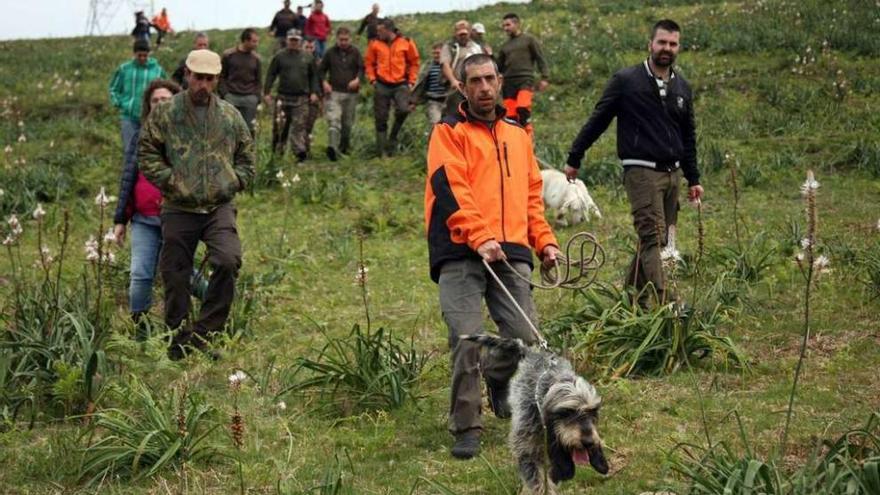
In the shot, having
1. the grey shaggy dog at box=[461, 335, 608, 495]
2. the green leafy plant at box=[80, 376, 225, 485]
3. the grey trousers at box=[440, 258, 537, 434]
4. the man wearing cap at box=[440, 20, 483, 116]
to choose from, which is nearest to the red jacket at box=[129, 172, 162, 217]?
the green leafy plant at box=[80, 376, 225, 485]

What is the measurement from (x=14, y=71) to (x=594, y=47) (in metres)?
13.7

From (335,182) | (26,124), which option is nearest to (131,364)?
(335,182)

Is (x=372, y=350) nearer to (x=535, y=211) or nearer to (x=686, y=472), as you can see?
(x=535, y=211)

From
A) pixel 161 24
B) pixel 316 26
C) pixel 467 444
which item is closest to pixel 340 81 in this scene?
pixel 316 26

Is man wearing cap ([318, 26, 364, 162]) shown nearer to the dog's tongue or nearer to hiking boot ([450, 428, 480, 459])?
hiking boot ([450, 428, 480, 459])

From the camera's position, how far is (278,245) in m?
11.4

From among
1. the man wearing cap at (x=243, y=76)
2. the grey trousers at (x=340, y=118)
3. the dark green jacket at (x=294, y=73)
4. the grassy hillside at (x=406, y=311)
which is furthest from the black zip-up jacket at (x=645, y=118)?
the grey trousers at (x=340, y=118)

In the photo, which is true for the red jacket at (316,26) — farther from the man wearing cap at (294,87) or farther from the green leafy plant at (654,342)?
the green leafy plant at (654,342)

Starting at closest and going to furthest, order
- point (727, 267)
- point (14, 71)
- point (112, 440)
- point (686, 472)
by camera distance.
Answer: point (686, 472), point (112, 440), point (727, 267), point (14, 71)

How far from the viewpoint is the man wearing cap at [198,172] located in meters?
7.30

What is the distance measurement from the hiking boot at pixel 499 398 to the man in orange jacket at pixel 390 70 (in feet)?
34.2

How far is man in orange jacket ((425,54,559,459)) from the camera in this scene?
557 centimetres

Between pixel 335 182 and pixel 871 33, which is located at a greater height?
pixel 871 33

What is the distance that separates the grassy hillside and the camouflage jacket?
81cm
